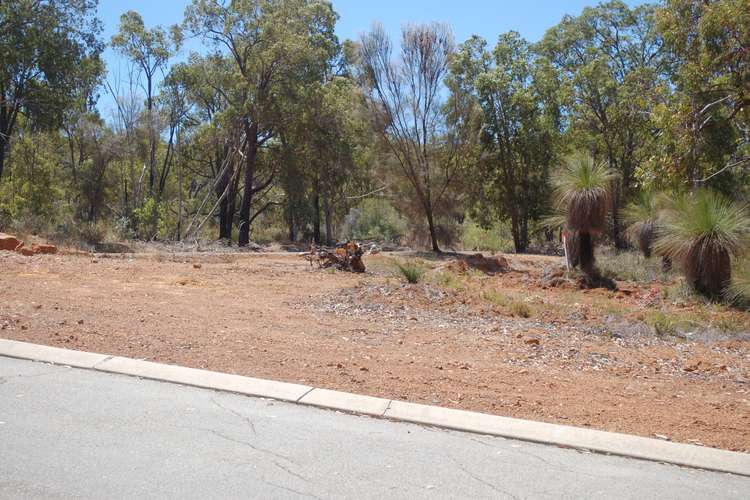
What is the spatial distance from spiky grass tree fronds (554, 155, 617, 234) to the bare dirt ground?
2.58 meters

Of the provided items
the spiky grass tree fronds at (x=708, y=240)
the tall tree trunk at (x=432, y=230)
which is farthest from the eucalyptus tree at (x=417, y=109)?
the spiky grass tree fronds at (x=708, y=240)

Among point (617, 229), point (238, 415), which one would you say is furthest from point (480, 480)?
point (617, 229)

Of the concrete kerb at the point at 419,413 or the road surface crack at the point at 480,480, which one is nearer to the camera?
the road surface crack at the point at 480,480

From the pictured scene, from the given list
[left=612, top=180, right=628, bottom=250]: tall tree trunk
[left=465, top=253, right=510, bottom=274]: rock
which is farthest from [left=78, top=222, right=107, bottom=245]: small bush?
[left=612, top=180, right=628, bottom=250]: tall tree trunk

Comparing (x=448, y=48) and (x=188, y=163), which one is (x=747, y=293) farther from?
(x=188, y=163)

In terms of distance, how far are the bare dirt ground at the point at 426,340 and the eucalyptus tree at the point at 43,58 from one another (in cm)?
1376

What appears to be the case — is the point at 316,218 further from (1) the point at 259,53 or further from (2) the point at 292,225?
(1) the point at 259,53

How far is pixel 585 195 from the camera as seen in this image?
57.9 ft

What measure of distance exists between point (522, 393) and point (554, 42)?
36952mm

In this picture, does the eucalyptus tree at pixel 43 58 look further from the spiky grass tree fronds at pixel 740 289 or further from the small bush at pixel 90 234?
the spiky grass tree fronds at pixel 740 289

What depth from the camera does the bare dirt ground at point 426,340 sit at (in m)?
6.89

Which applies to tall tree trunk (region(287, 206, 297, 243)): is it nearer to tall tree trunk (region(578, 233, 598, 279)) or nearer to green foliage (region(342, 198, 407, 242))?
green foliage (region(342, 198, 407, 242))

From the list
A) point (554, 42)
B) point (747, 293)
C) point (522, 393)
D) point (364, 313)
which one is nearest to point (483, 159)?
point (554, 42)

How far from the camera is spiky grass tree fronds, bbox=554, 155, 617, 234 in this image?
58.0ft
